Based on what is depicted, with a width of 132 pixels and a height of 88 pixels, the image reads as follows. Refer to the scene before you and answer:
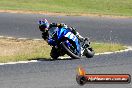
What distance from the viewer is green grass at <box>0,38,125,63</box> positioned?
14.5 meters

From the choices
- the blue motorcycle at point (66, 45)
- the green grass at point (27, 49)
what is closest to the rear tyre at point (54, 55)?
the blue motorcycle at point (66, 45)

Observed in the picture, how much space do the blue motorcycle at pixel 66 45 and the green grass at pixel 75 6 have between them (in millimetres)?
13832

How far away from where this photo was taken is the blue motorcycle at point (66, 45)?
1391 cm

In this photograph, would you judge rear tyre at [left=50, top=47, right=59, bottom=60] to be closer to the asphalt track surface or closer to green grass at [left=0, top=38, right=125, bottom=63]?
green grass at [left=0, top=38, right=125, bottom=63]

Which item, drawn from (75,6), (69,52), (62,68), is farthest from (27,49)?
(75,6)

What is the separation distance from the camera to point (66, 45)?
1394 centimetres

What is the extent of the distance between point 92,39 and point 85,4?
13.1 metres

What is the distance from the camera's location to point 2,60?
1335 cm

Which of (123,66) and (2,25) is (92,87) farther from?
(2,25)

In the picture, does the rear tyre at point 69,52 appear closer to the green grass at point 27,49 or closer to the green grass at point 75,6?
the green grass at point 27,49

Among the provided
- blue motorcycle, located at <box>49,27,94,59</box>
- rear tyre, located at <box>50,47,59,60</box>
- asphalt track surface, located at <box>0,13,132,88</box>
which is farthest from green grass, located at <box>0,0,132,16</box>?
rear tyre, located at <box>50,47,59,60</box>

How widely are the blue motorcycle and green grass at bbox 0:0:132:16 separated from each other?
13.8m

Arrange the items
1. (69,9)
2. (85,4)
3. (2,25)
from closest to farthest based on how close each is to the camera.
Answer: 1. (2,25)
2. (69,9)
3. (85,4)

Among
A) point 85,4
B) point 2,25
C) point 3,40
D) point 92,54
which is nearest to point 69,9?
point 85,4
